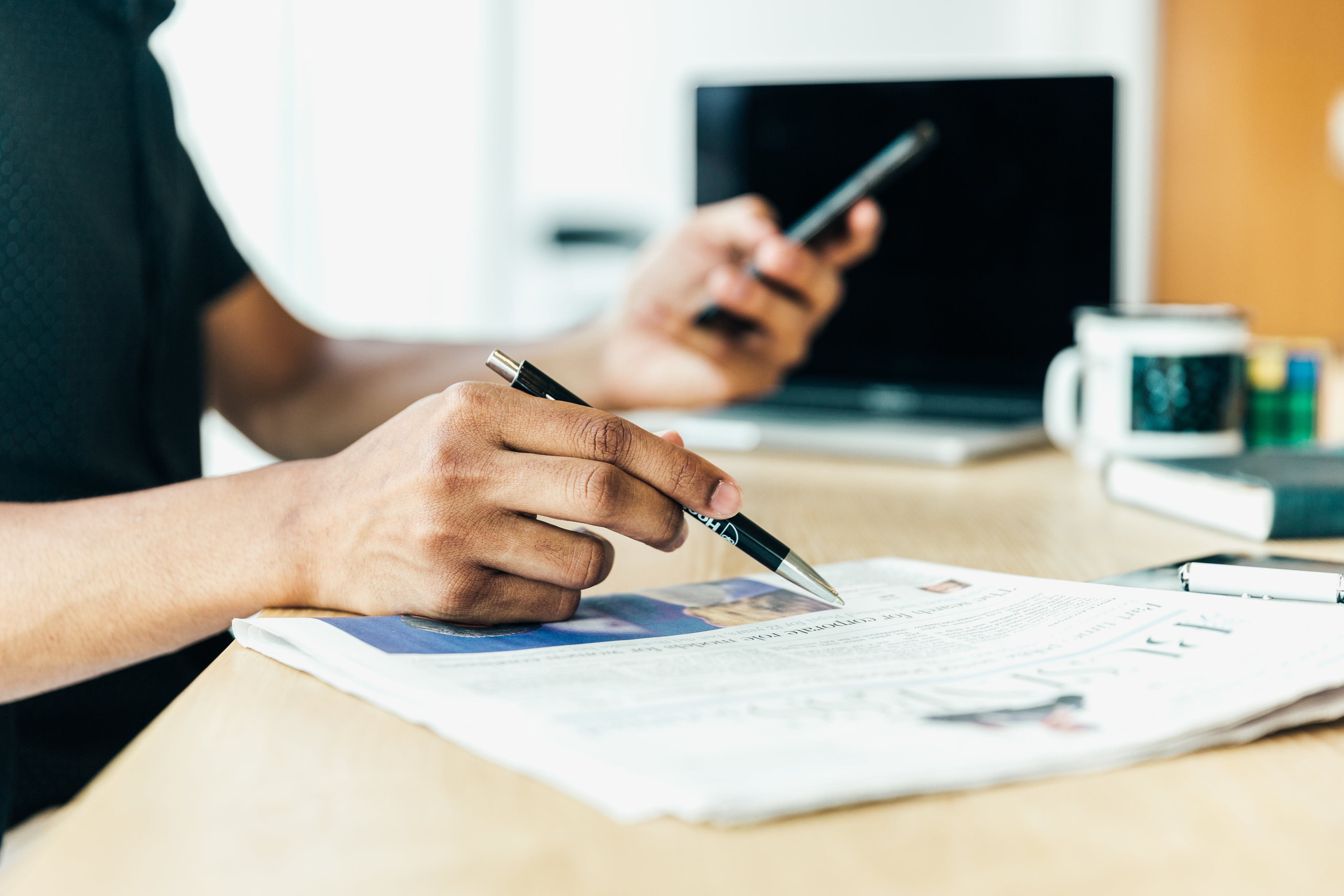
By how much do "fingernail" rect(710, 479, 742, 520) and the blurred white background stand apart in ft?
5.25

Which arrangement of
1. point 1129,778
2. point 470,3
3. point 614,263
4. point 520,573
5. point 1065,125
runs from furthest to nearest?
point 614,263
point 470,3
point 1065,125
point 520,573
point 1129,778

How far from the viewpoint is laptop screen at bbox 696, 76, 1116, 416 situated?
1164 millimetres

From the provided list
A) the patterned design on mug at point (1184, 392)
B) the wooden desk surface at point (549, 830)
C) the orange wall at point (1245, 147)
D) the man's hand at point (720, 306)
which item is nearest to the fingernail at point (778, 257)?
the man's hand at point (720, 306)

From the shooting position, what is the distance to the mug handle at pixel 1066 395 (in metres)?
0.95

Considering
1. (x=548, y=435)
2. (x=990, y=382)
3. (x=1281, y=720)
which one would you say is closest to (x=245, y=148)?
(x=990, y=382)

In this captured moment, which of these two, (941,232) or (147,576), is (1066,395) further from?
(147,576)

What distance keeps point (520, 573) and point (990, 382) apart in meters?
0.86

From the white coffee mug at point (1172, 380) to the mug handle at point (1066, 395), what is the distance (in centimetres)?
3

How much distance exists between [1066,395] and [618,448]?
61cm

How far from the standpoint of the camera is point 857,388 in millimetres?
1256

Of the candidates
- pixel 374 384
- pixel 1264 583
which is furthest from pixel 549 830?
pixel 374 384

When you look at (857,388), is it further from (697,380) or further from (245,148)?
(245,148)

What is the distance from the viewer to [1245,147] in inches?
124

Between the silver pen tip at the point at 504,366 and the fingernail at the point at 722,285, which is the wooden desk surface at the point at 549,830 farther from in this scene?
the fingernail at the point at 722,285
